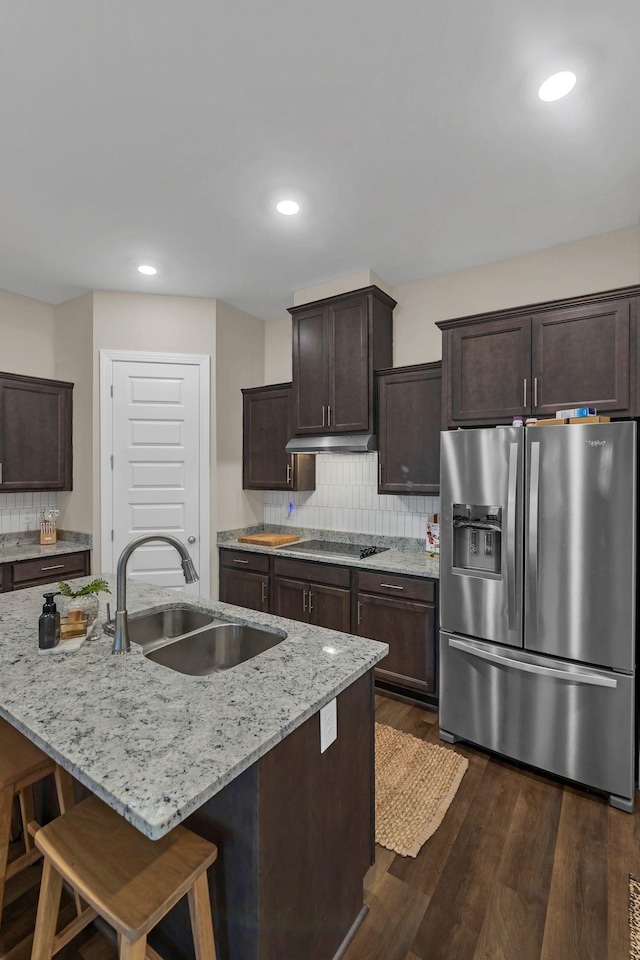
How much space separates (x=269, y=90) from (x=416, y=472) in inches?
87.8

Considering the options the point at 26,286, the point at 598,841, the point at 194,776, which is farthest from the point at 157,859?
the point at 26,286

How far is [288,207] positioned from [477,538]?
2128 millimetres

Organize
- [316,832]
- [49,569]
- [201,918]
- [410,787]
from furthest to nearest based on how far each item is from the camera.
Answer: [49,569]
[410,787]
[316,832]
[201,918]

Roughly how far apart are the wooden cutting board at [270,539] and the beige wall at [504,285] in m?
1.73

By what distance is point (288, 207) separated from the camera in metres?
2.62

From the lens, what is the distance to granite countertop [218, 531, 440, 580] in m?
2.98

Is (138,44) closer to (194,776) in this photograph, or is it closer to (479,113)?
(479,113)

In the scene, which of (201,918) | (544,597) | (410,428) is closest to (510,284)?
(410,428)

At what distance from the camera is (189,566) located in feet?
5.18

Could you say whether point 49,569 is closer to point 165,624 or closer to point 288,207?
point 165,624

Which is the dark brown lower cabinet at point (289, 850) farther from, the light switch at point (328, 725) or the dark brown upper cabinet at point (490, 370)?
the dark brown upper cabinet at point (490, 370)

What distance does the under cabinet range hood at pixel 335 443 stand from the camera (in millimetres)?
3426


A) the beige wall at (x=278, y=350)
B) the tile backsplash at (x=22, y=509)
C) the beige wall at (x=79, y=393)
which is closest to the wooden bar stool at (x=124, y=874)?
the beige wall at (x=79, y=393)

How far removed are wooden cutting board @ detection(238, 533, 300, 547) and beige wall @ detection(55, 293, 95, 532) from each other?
1.28m
